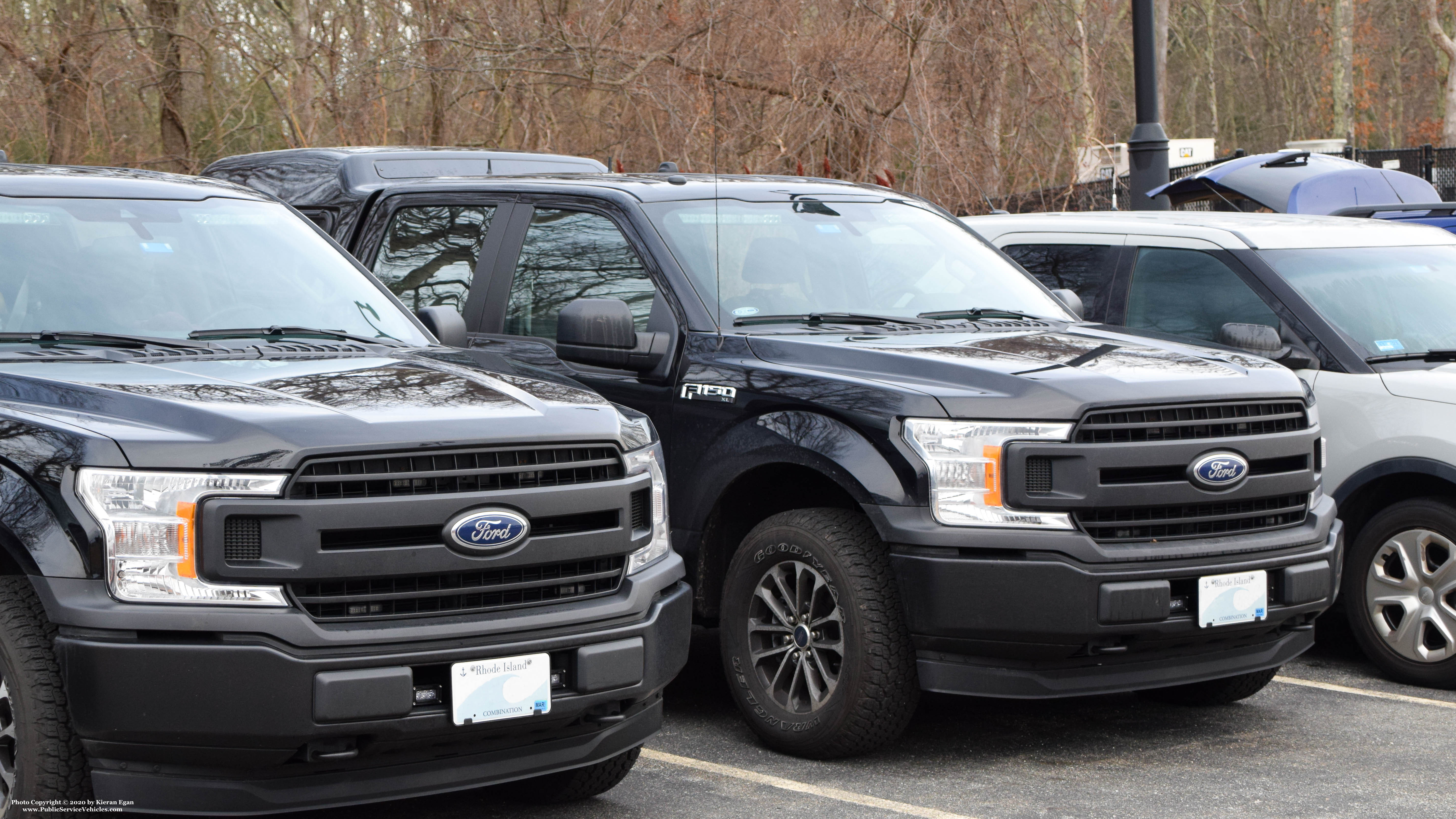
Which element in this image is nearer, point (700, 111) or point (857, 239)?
point (857, 239)

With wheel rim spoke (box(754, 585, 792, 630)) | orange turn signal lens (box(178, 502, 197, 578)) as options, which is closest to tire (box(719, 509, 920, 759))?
wheel rim spoke (box(754, 585, 792, 630))

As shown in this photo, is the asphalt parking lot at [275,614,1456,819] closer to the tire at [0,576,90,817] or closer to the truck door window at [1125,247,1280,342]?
the tire at [0,576,90,817]

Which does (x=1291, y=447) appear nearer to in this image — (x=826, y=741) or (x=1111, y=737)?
(x=1111, y=737)

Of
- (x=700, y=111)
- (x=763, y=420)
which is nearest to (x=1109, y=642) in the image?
(x=763, y=420)

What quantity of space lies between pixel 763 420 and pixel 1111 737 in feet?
5.75

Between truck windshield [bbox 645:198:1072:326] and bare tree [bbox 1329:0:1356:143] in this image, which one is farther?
bare tree [bbox 1329:0:1356:143]

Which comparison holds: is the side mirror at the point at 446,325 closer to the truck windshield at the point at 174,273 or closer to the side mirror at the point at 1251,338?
the truck windshield at the point at 174,273

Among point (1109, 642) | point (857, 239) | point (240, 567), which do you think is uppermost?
point (857, 239)

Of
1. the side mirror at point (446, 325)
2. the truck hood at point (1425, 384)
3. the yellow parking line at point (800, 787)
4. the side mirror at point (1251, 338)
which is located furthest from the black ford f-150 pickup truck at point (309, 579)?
the truck hood at point (1425, 384)

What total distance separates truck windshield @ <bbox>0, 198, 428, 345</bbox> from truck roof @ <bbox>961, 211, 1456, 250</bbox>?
323 cm

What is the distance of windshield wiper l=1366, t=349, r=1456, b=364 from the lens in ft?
23.4

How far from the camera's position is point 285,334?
533 centimetres

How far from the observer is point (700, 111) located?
16.2 m

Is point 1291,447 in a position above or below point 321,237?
below
